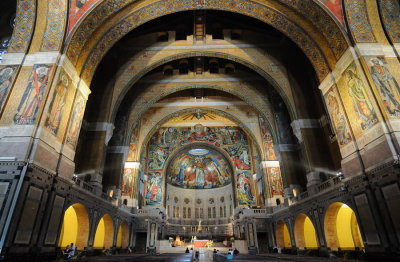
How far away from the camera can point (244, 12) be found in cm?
1209

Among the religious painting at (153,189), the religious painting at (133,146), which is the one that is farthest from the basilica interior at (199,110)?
the religious painting at (153,189)

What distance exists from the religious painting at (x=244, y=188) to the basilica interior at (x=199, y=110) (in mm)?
1647

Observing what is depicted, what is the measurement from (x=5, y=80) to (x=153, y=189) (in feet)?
59.7

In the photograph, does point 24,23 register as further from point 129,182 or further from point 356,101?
point 129,182

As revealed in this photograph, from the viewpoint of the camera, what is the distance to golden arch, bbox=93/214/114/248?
46.2ft

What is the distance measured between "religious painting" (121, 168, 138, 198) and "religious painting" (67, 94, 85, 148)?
9.74 meters

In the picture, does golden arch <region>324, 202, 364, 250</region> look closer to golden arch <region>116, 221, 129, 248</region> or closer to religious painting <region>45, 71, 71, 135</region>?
religious painting <region>45, 71, 71, 135</region>

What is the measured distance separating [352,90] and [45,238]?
462 inches

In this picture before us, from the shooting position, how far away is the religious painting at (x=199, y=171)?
1272 inches

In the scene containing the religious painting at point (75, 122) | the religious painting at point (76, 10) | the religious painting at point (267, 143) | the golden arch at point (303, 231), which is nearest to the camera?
the religious painting at point (76, 10)

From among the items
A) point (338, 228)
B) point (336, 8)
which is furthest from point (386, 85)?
point (338, 228)

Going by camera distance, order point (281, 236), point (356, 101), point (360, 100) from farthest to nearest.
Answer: point (281, 236)
point (356, 101)
point (360, 100)

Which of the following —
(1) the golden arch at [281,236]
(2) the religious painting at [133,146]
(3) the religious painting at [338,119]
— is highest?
(2) the religious painting at [133,146]

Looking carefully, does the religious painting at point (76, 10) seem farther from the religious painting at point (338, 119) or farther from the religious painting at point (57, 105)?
the religious painting at point (338, 119)
